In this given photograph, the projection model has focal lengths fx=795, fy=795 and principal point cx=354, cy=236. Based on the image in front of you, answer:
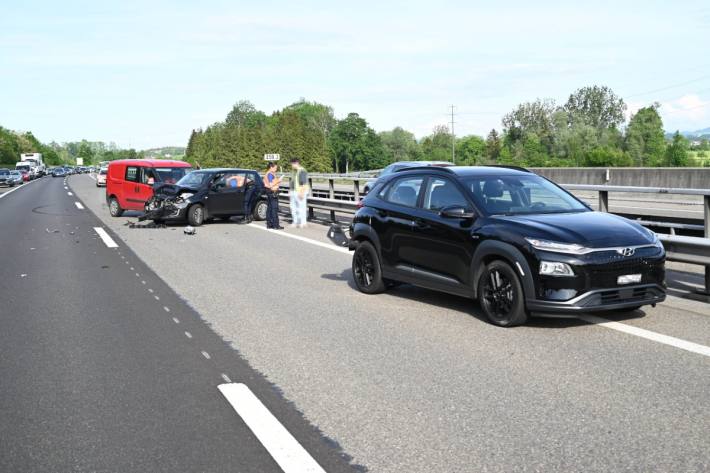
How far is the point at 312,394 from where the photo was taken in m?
5.34

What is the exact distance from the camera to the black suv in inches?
275

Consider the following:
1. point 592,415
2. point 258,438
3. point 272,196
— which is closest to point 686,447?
point 592,415

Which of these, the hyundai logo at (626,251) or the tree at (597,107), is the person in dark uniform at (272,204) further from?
the tree at (597,107)

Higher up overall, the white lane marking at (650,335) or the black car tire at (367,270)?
the black car tire at (367,270)

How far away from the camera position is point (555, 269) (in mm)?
6984

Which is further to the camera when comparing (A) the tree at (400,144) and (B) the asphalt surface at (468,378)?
(A) the tree at (400,144)

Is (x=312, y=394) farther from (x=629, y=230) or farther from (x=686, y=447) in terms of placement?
(x=629, y=230)

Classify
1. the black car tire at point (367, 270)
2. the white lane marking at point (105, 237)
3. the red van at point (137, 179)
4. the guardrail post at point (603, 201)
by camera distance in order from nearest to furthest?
the black car tire at point (367, 270)
the guardrail post at point (603, 201)
the white lane marking at point (105, 237)
the red van at point (137, 179)

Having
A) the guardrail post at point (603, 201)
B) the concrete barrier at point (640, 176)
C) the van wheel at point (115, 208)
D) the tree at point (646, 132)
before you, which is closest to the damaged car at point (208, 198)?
the van wheel at point (115, 208)

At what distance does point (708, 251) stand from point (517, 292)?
2406mm

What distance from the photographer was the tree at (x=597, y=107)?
14675 centimetres

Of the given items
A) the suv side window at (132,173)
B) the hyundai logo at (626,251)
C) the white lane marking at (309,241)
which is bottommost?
the white lane marking at (309,241)

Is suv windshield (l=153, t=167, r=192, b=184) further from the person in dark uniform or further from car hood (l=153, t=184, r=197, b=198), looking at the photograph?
the person in dark uniform

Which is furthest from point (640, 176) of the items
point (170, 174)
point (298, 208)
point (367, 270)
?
point (367, 270)
